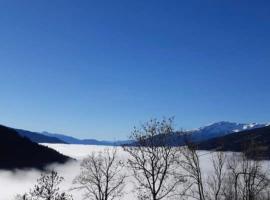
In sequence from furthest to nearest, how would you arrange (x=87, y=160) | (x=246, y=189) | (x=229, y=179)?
(x=87, y=160), (x=229, y=179), (x=246, y=189)

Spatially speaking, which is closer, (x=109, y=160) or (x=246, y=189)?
(x=246, y=189)

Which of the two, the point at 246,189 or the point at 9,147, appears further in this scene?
the point at 9,147

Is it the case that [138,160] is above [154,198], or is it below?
above

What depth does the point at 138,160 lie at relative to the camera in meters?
52.5

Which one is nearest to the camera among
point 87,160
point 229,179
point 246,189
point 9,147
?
point 246,189

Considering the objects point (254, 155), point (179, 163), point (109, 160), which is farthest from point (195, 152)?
point (109, 160)

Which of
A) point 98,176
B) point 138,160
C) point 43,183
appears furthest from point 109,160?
point 138,160

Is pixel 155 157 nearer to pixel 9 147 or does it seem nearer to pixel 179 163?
pixel 179 163

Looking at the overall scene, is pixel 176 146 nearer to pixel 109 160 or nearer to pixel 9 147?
pixel 109 160

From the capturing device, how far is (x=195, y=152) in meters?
46.6

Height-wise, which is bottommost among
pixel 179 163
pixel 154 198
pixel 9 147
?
pixel 154 198

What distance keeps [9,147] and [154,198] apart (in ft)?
516

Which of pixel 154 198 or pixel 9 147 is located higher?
pixel 9 147

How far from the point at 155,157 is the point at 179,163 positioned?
5.40m
